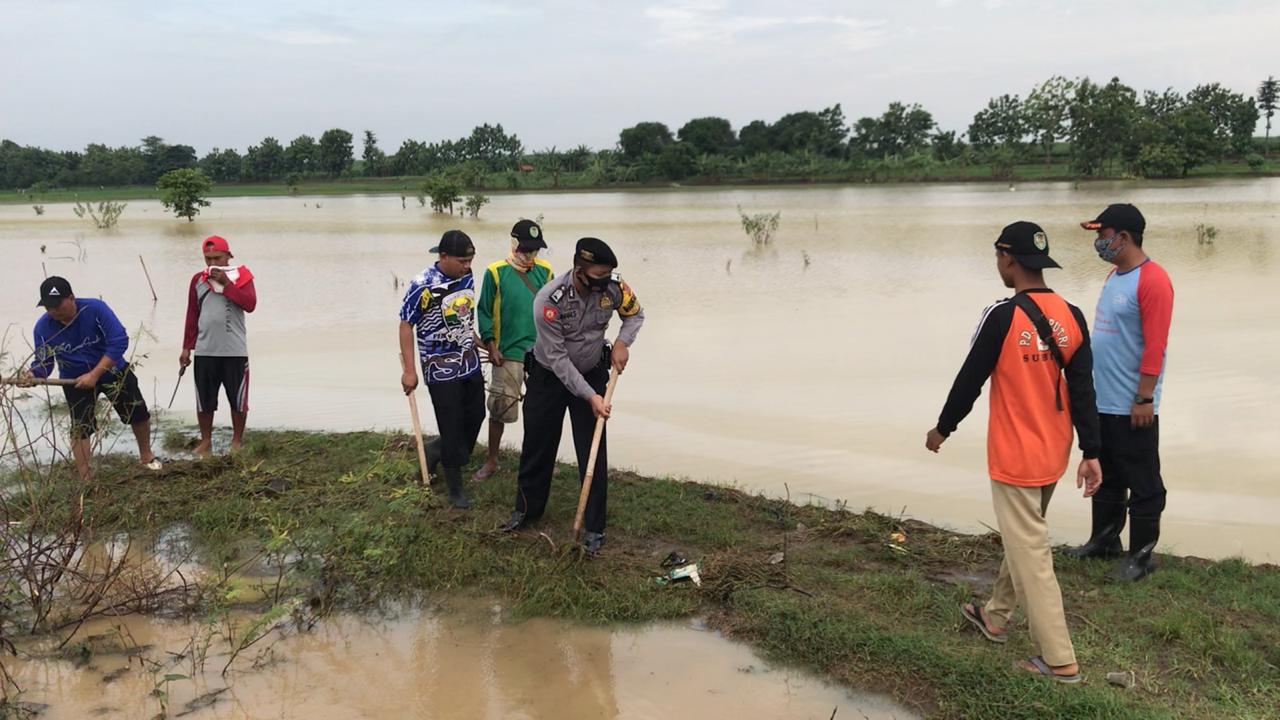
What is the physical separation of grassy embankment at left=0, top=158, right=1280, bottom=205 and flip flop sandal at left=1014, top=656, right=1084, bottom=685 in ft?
162

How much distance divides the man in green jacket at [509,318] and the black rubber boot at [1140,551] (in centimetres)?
368

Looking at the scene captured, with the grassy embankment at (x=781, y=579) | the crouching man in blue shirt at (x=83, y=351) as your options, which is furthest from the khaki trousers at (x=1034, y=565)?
the crouching man in blue shirt at (x=83, y=351)

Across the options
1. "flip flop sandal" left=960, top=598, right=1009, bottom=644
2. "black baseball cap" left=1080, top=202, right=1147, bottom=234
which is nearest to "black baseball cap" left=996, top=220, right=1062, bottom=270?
Answer: "black baseball cap" left=1080, top=202, right=1147, bottom=234

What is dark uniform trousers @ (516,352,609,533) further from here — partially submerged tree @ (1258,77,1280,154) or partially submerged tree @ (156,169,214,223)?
partially submerged tree @ (1258,77,1280,154)

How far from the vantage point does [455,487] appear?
18.2 feet

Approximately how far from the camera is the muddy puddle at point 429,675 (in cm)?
347

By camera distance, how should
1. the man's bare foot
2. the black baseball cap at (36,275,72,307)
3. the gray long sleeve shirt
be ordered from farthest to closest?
the black baseball cap at (36,275,72,307)
the gray long sleeve shirt
the man's bare foot

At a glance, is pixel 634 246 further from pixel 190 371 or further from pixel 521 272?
pixel 521 272

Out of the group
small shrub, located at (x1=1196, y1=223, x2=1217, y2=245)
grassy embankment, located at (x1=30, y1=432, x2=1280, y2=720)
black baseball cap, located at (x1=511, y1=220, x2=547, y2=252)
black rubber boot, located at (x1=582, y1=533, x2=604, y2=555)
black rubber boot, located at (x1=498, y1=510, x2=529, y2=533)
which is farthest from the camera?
small shrub, located at (x1=1196, y1=223, x2=1217, y2=245)

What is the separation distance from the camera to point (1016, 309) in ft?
10.9

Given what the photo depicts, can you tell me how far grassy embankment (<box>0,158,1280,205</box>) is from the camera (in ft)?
179

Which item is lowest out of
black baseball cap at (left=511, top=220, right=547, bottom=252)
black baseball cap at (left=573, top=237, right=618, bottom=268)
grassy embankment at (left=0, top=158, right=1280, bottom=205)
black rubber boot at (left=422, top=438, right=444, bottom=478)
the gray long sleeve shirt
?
black rubber boot at (left=422, top=438, right=444, bottom=478)

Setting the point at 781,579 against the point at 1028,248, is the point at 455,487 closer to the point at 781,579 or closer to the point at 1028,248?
the point at 781,579

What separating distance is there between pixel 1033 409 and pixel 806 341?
7.86m
